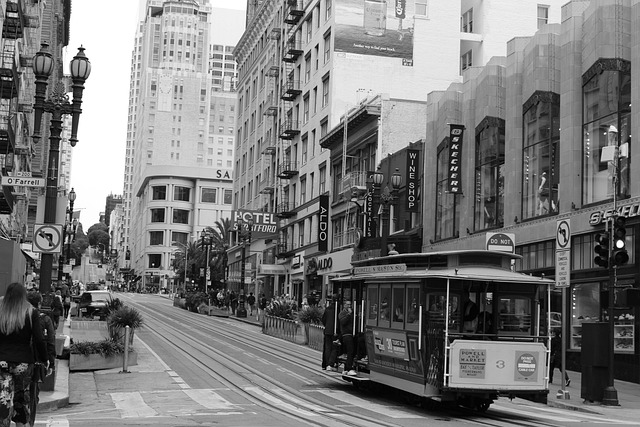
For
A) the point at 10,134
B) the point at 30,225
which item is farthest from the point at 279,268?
the point at 10,134

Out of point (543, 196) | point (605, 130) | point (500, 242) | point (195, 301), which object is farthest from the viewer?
point (195, 301)

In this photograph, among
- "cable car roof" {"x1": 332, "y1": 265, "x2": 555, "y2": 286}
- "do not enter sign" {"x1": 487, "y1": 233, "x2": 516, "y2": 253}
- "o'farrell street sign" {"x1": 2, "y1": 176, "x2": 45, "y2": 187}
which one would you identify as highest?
"o'farrell street sign" {"x1": 2, "y1": 176, "x2": 45, "y2": 187}

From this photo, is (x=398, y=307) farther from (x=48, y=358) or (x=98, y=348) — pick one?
(x=98, y=348)

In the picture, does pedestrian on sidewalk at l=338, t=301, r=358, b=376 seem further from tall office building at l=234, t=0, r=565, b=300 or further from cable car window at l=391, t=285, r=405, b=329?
tall office building at l=234, t=0, r=565, b=300

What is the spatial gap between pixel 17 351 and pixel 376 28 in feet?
166

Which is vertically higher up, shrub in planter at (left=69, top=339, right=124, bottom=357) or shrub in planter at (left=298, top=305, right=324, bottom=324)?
shrub in planter at (left=298, top=305, right=324, bottom=324)

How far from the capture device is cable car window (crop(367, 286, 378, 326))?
1766 centimetres

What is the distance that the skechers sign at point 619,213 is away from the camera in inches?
973

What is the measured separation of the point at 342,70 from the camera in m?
57.5

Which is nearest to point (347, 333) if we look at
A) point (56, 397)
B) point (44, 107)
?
point (56, 397)

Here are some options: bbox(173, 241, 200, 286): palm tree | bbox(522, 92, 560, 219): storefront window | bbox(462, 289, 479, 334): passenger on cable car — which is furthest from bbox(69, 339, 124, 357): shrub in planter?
bbox(173, 241, 200, 286): palm tree

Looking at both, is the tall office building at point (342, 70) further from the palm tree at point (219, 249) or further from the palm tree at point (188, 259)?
the palm tree at point (188, 259)

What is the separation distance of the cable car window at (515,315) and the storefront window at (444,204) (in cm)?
2235

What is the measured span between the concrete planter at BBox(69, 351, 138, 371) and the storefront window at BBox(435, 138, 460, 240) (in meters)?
20.1
